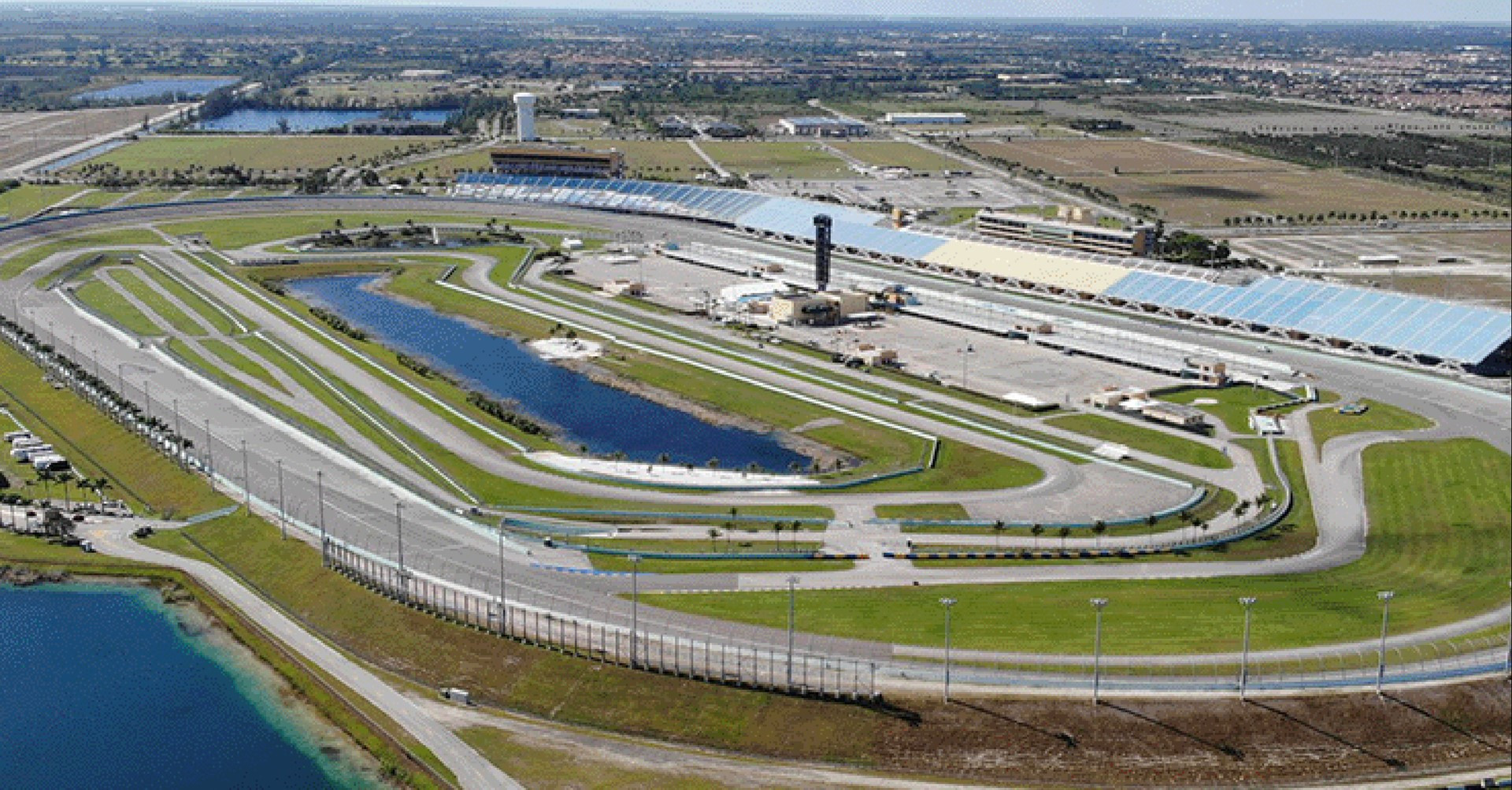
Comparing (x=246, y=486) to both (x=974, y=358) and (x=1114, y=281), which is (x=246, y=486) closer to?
(x=974, y=358)

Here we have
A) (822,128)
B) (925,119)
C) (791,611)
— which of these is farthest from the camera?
(925,119)

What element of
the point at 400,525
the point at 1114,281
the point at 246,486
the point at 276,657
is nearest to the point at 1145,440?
the point at 1114,281

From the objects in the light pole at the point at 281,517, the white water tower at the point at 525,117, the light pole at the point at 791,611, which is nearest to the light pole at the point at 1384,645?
the light pole at the point at 791,611

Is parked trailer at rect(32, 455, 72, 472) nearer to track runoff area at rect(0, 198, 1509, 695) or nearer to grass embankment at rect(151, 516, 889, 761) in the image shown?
track runoff area at rect(0, 198, 1509, 695)

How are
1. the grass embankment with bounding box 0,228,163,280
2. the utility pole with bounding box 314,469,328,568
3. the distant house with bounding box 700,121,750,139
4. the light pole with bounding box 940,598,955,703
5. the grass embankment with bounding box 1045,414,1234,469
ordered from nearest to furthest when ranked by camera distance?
the light pole with bounding box 940,598,955,703, the utility pole with bounding box 314,469,328,568, the grass embankment with bounding box 1045,414,1234,469, the grass embankment with bounding box 0,228,163,280, the distant house with bounding box 700,121,750,139

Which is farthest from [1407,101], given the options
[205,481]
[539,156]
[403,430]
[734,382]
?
[205,481]

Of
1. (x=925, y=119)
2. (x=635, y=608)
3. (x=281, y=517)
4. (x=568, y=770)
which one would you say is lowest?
(x=568, y=770)

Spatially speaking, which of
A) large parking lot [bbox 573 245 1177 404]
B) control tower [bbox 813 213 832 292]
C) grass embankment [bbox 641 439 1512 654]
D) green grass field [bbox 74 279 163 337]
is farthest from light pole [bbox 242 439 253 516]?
control tower [bbox 813 213 832 292]

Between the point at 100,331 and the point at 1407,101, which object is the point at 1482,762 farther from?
the point at 1407,101
